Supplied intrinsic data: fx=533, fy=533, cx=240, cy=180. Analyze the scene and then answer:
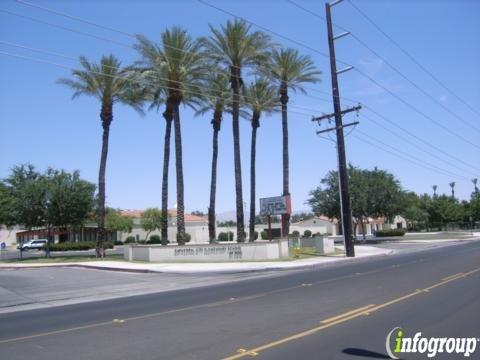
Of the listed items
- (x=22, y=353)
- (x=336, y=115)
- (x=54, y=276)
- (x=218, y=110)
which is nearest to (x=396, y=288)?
(x=22, y=353)

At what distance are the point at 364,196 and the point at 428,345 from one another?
49.0 metres

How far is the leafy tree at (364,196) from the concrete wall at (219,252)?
24775mm

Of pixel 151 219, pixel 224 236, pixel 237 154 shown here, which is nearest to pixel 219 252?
pixel 237 154

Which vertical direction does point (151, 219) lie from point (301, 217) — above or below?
below

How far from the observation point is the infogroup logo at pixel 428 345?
299 inches

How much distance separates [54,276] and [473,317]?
2158 centimetres

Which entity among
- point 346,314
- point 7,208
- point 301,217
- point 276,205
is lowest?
point 346,314

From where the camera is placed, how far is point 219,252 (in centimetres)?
3238

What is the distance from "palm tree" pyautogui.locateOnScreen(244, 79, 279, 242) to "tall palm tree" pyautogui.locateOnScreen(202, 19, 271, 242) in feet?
17.3

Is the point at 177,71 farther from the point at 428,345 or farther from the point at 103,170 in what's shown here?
the point at 428,345

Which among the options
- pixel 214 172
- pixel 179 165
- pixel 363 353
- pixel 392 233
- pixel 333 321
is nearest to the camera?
pixel 363 353

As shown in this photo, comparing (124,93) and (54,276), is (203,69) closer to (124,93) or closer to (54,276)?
(124,93)

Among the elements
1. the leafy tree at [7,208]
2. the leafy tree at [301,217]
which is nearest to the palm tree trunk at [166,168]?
the leafy tree at [7,208]

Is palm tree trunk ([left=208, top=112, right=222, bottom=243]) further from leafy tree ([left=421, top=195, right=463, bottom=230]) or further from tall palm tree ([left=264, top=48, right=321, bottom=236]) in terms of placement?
leafy tree ([left=421, top=195, right=463, bottom=230])
